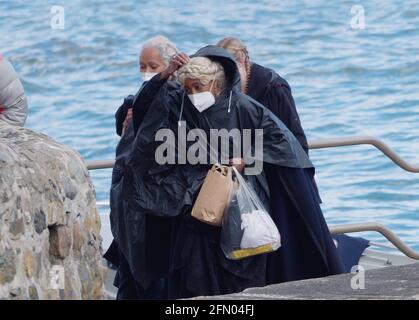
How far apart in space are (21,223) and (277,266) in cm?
167

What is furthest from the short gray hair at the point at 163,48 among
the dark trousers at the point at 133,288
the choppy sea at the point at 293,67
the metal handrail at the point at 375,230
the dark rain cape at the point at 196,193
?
the choppy sea at the point at 293,67

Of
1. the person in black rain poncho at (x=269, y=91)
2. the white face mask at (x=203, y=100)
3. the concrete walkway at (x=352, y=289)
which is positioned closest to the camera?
the concrete walkway at (x=352, y=289)

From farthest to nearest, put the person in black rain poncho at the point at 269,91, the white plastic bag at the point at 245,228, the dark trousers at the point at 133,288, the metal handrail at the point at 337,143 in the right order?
1. the metal handrail at the point at 337,143
2. the person in black rain poncho at the point at 269,91
3. the dark trousers at the point at 133,288
4. the white plastic bag at the point at 245,228

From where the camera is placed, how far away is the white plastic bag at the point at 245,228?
19.9 ft

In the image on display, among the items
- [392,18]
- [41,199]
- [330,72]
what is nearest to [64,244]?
[41,199]

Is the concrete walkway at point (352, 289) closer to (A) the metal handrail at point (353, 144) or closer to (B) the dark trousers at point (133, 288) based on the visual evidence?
(B) the dark trousers at point (133, 288)

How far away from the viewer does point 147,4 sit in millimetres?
24312

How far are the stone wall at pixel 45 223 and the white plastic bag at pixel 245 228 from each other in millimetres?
604

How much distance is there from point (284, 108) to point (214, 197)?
2.98 ft

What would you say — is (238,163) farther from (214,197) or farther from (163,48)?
(163,48)

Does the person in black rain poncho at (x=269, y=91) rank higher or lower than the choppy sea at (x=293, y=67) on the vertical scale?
higher

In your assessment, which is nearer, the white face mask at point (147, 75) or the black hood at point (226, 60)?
the black hood at point (226, 60)

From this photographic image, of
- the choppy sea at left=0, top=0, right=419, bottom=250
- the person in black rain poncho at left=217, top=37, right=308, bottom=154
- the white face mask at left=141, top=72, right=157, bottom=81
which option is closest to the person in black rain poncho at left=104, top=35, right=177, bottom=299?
the white face mask at left=141, top=72, right=157, bottom=81
